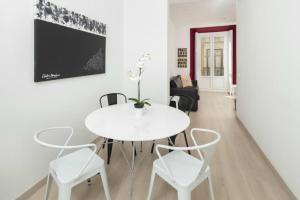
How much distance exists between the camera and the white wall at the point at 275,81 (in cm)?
181

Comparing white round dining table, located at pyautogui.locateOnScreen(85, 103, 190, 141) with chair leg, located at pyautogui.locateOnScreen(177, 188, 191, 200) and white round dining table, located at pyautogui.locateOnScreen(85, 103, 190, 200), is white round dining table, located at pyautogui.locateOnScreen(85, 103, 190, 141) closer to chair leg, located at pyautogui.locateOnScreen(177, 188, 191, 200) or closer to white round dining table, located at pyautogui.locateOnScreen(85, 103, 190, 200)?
white round dining table, located at pyautogui.locateOnScreen(85, 103, 190, 200)

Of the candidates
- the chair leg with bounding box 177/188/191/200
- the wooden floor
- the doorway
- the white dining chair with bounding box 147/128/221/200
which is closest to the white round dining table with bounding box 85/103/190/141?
the white dining chair with bounding box 147/128/221/200

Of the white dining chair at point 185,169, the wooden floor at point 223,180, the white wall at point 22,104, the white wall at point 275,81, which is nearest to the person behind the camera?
the white dining chair at point 185,169

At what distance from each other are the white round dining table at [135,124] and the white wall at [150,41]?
1.61 meters

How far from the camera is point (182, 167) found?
5.19 ft

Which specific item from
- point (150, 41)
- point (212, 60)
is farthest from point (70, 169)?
point (212, 60)

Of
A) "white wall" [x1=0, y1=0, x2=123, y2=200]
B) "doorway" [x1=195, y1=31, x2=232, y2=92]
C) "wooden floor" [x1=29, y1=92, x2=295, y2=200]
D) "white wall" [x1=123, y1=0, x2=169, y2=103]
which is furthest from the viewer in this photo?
"doorway" [x1=195, y1=31, x2=232, y2=92]

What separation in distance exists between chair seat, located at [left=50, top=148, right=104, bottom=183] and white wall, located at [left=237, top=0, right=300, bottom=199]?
1780 mm

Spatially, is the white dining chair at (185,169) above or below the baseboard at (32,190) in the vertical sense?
above

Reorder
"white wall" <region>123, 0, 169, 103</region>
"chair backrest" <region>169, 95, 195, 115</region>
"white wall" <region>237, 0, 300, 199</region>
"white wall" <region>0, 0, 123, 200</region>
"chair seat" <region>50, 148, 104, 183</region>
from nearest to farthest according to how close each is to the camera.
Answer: "chair seat" <region>50, 148, 104, 183</region>, "white wall" <region>0, 0, 123, 200</region>, "white wall" <region>237, 0, 300, 199</region>, "chair backrest" <region>169, 95, 195, 115</region>, "white wall" <region>123, 0, 169, 103</region>

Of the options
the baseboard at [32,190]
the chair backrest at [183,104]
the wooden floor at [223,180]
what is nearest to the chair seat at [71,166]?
the wooden floor at [223,180]

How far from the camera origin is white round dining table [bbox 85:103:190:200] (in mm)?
1565

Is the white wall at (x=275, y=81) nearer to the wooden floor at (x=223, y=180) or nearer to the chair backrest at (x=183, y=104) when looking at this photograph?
the wooden floor at (x=223, y=180)

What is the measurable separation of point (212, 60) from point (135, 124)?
7.49 meters
